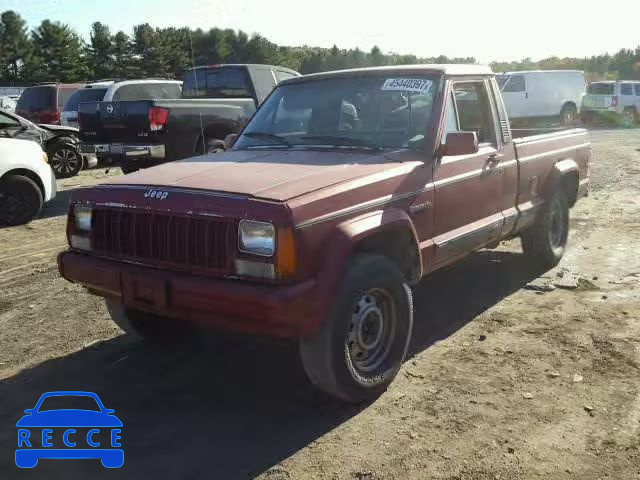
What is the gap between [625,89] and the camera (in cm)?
2642

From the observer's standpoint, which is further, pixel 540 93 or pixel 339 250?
pixel 540 93

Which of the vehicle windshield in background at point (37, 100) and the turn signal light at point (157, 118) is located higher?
the vehicle windshield in background at point (37, 100)

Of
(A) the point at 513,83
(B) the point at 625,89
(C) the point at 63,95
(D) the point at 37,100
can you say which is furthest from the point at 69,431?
(B) the point at 625,89

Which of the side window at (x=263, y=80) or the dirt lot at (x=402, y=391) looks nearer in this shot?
the dirt lot at (x=402, y=391)

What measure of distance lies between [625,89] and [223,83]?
67.9 feet

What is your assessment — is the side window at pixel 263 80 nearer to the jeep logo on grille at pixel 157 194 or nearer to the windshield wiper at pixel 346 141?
the windshield wiper at pixel 346 141

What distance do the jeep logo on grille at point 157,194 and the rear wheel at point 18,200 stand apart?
570 centimetres

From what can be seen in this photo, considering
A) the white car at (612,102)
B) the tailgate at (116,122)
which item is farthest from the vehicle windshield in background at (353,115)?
the white car at (612,102)

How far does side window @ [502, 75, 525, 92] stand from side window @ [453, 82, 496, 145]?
1892cm

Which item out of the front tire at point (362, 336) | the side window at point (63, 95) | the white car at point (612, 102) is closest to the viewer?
the front tire at point (362, 336)

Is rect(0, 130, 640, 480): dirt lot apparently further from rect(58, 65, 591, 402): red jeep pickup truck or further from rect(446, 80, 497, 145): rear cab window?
rect(446, 80, 497, 145): rear cab window

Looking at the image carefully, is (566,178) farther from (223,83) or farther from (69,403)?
(223,83)

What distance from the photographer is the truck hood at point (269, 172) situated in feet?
11.4

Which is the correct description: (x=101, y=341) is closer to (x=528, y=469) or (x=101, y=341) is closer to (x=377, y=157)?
(x=377, y=157)
